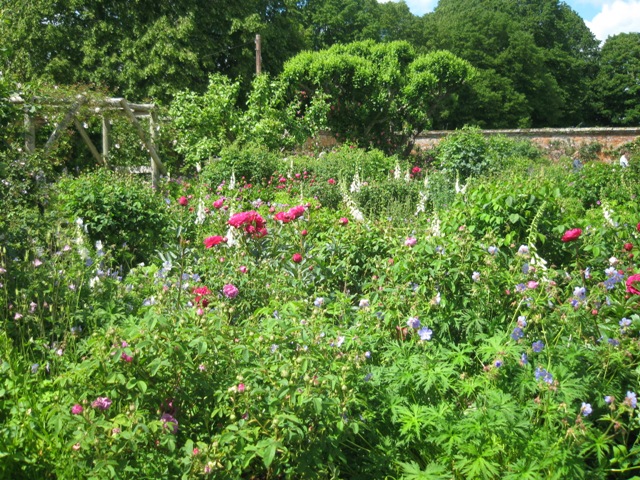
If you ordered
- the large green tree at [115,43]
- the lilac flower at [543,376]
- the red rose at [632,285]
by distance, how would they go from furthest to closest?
1. the large green tree at [115,43]
2. the red rose at [632,285]
3. the lilac flower at [543,376]

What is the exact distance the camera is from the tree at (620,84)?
37.7 meters

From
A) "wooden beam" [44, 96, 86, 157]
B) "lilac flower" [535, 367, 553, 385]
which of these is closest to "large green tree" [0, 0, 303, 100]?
"wooden beam" [44, 96, 86, 157]

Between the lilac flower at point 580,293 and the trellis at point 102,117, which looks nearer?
the lilac flower at point 580,293

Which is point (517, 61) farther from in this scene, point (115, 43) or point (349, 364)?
point (349, 364)

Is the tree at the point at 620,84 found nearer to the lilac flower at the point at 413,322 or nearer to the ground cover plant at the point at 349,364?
the ground cover plant at the point at 349,364

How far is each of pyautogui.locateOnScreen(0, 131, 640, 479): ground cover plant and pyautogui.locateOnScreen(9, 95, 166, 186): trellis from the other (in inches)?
124

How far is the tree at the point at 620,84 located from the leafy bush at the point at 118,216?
38803mm

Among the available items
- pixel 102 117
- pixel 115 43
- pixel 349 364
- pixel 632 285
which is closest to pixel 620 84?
pixel 115 43

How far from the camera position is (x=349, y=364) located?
2.08 m

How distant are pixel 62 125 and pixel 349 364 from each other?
6.39 meters

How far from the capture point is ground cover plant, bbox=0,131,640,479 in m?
1.87

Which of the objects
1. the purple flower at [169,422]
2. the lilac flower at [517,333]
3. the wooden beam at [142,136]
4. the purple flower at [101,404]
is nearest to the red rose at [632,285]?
the lilac flower at [517,333]

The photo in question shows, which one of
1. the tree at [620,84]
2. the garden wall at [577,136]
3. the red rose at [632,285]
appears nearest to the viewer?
the red rose at [632,285]

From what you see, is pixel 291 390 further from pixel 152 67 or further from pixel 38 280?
pixel 152 67
